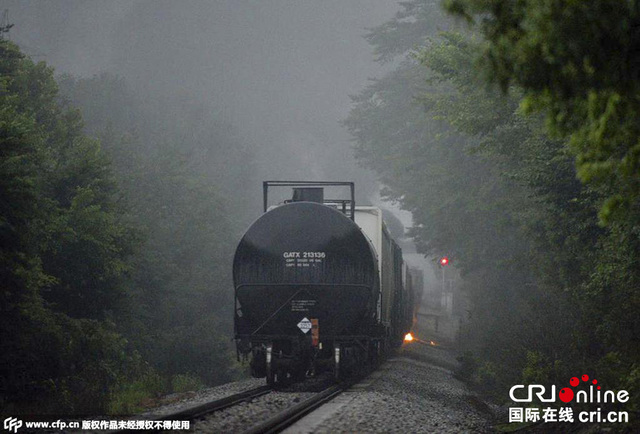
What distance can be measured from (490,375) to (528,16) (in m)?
17.6

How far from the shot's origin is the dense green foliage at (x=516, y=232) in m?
13.7

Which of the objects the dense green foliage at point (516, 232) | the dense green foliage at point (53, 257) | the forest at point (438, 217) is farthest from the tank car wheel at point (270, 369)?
the dense green foliage at point (516, 232)

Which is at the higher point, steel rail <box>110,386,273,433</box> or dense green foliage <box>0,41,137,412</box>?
dense green foliage <box>0,41,137,412</box>

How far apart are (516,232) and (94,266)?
1571 cm

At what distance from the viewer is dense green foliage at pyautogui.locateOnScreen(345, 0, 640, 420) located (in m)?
13.7

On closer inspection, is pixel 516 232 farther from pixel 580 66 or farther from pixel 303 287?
pixel 580 66

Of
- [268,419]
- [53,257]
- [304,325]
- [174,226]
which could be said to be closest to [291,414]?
[268,419]

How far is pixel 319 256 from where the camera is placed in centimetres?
1478

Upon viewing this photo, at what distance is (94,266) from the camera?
68.0 feet

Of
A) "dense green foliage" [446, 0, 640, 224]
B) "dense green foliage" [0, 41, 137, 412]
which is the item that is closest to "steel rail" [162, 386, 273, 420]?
"dense green foliage" [0, 41, 137, 412]

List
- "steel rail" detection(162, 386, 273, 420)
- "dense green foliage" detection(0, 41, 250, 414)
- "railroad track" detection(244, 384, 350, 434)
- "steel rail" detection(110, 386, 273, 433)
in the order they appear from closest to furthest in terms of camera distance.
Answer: "railroad track" detection(244, 384, 350, 434)
"steel rail" detection(110, 386, 273, 433)
"steel rail" detection(162, 386, 273, 420)
"dense green foliage" detection(0, 41, 250, 414)

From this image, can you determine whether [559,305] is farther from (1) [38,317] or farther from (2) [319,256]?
(1) [38,317]

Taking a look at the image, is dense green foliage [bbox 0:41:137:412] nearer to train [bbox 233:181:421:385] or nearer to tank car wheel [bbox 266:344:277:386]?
tank car wheel [bbox 266:344:277:386]

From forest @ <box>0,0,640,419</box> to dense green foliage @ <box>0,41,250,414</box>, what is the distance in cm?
7
